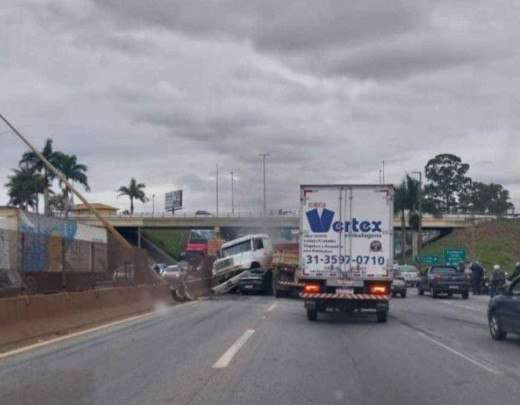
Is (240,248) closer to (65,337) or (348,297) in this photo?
(348,297)

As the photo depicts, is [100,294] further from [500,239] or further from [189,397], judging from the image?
[500,239]

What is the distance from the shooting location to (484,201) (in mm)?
131250

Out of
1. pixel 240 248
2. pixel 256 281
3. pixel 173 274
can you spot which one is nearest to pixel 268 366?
pixel 256 281

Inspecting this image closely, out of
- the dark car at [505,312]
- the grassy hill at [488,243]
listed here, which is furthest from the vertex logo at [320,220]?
the grassy hill at [488,243]

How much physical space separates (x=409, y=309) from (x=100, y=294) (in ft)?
40.0

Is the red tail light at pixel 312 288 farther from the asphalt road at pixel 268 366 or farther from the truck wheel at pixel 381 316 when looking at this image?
the truck wheel at pixel 381 316

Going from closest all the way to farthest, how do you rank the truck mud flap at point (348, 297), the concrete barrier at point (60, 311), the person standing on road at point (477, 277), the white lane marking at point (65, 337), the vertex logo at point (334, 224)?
the white lane marking at point (65, 337) → the concrete barrier at point (60, 311) → the truck mud flap at point (348, 297) → the vertex logo at point (334, 224) → the person standing on road at point (477, 277)

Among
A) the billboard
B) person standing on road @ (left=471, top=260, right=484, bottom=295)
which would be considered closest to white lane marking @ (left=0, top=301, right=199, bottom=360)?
person standing on road @ (left=471, top=260, right=484, bottom=295)

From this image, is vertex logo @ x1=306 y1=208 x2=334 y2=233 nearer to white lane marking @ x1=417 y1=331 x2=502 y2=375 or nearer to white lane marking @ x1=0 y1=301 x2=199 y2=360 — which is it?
white lane marking @ x1=417 y1=331 x2=502 y2=375

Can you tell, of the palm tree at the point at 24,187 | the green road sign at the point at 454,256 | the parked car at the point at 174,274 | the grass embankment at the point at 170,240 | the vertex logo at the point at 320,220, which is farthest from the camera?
the grass embankment at the point at 170,240

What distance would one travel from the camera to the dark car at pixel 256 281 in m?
43.0

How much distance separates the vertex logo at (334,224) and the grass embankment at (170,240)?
80.6 meters

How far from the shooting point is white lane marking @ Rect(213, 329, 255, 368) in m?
13.5

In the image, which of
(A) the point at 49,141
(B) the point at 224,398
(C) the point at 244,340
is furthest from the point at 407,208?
(B) the point at 224,398
